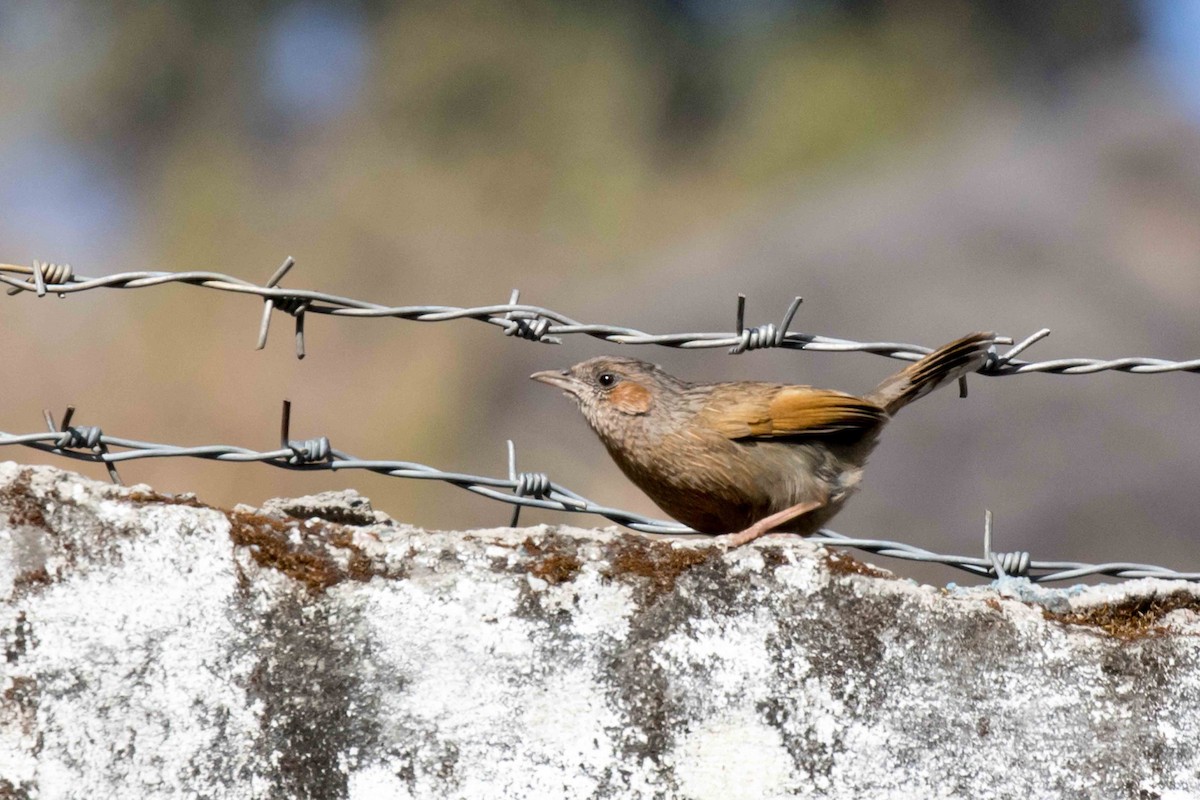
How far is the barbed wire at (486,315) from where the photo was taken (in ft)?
11.3

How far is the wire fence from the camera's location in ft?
10.9

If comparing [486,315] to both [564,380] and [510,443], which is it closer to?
[510,443]

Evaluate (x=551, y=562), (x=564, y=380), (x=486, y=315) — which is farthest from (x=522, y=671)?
(x=564, y=380)

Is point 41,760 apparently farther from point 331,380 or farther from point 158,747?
point 331,380

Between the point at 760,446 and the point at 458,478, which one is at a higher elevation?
the point at 760,446

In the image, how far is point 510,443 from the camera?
366 cm

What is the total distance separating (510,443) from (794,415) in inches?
44.2

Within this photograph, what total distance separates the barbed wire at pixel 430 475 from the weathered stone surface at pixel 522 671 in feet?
0.97

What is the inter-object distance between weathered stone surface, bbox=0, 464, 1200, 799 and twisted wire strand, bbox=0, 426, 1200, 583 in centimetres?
29

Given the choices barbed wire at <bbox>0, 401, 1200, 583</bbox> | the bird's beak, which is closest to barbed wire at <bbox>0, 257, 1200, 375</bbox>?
barbed wire at <bbox>0, 401, 1200, 583</bbox>

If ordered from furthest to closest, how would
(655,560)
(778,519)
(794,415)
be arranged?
(794,415) < (778,519) < (655,560)

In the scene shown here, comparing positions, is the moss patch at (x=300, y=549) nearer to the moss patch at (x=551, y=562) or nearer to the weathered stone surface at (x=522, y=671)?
the weathered stone surface at (x=522, y=671)

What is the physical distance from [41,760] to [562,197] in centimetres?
1170

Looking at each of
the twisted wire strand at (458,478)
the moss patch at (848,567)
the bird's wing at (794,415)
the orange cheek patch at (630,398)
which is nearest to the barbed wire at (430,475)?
the twisted wire strand at (458,478)
